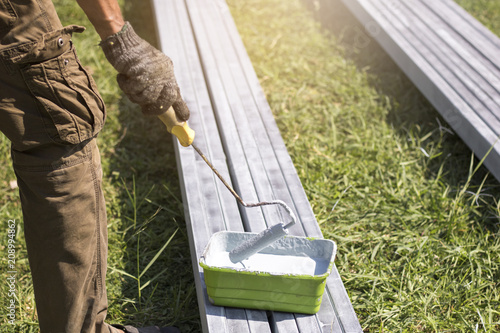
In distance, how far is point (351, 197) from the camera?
295cm

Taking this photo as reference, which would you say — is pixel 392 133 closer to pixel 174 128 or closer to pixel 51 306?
pixel 174 128

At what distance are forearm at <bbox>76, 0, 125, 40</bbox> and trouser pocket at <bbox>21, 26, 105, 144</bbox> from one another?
141 mm

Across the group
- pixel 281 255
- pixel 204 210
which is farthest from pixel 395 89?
pixel 281 255

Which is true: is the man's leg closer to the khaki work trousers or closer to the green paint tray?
the khaki work trousers

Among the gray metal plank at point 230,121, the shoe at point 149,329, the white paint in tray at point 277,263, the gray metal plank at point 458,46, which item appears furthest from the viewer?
the gray metal plank at point 458,46

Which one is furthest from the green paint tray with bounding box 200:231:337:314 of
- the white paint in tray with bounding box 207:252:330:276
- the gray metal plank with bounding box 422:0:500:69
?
the gray metal plank with bounding box 422:0:500:69

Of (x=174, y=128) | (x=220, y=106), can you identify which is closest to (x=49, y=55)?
Answer: (x=174, y=128)

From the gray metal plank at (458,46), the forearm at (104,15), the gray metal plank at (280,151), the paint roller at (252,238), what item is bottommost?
the gray metal plank at (458,46)

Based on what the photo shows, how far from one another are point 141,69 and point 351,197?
1.55 metres

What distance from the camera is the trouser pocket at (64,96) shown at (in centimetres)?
163

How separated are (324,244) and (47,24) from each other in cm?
121

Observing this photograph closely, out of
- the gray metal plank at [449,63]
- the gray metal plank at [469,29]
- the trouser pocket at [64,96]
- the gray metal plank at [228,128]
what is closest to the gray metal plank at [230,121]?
the gray metal plank at [228,128]

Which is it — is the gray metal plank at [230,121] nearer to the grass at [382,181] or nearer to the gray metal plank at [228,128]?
the gray metal plank at [228,128]

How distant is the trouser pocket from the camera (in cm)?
163
